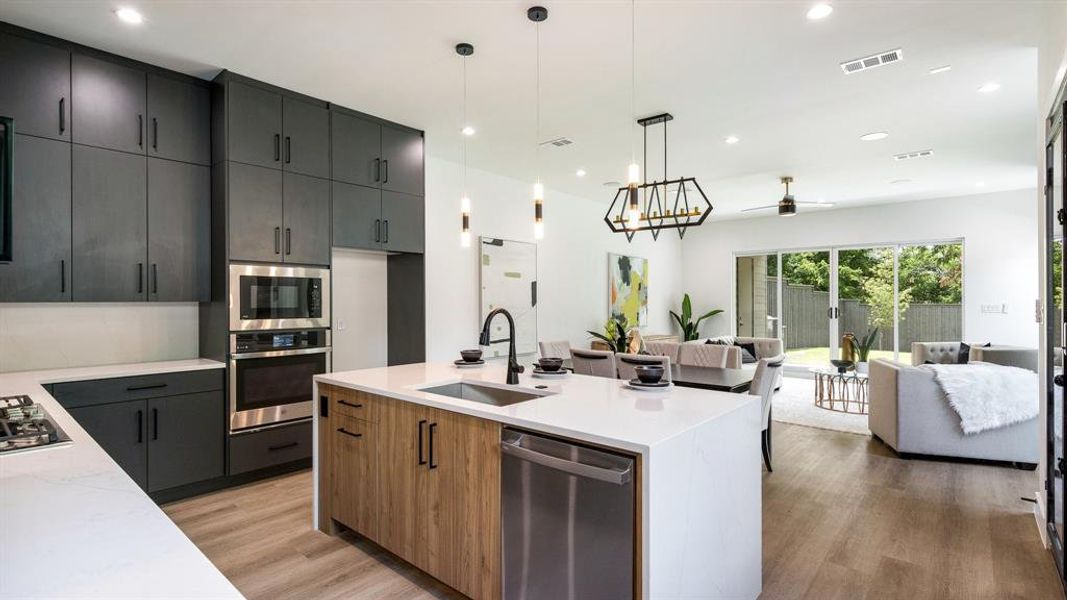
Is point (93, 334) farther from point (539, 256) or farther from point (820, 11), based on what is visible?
point (820, 11)

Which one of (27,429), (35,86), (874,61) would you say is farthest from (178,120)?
(874,61)

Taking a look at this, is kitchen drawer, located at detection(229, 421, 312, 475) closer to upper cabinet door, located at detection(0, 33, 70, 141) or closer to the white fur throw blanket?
upper cabinet door, located at detection(0, 33, 70, 141)

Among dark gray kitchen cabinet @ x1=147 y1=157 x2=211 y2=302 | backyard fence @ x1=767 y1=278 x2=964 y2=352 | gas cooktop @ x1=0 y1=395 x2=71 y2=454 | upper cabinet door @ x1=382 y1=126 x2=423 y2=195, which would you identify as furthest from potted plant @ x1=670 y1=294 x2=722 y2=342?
gas cooktop @ x1=0 y1=395 x2=71 y2=454

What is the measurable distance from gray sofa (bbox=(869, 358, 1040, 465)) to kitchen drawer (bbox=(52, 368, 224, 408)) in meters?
4.98

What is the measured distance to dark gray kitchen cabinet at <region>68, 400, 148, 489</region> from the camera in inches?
117

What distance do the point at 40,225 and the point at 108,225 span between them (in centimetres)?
30

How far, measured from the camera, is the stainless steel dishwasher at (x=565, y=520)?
161 centimetres

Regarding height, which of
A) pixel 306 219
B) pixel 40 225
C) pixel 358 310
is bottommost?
pixel 358 310

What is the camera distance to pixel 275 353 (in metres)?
3.71

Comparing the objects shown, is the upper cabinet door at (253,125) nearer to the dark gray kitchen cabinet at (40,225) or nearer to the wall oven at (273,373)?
the dark gray kitchen cabinet at (40,225)

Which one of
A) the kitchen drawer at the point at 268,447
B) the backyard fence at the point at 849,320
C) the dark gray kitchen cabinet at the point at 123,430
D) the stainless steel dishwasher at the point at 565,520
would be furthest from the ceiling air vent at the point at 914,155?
the dark gray kitchen cabinet at the point at 123,430

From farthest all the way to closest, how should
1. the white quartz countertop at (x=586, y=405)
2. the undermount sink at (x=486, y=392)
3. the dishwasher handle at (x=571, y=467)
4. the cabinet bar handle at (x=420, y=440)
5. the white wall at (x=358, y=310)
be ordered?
the white wall at (x=358, y=310) → the undermount sink at (x=486, y=392) → the cabinet bar handle at (x=420, y=440) → the white quartz countertop at (x=586, y=405) → the dishwasher handle at (x=571, y=467)

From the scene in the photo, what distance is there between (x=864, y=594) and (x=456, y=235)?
4.36 m

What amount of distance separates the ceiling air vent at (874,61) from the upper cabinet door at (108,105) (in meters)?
4.35
